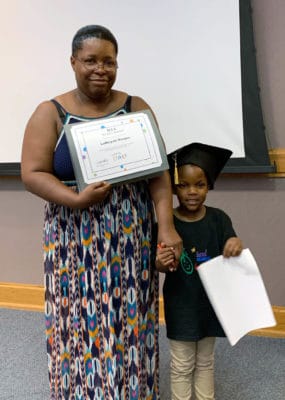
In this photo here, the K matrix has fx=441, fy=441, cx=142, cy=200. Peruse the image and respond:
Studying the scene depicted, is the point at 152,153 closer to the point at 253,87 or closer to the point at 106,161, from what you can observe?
the point at 106,161

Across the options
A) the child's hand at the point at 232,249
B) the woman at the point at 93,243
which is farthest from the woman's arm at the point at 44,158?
the child's hand at the point at 232,249

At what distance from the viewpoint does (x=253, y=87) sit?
6.75 ft

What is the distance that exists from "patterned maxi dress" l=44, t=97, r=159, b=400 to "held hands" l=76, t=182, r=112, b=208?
80 millimetres

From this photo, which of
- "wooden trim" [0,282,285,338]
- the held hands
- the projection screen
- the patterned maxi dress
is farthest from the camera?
"wooden trim" [0,282,285,338]

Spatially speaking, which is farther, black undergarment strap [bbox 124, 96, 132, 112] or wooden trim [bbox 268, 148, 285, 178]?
wooden trim [bbox 268, 148, 285, 178]

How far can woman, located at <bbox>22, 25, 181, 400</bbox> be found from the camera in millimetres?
1139

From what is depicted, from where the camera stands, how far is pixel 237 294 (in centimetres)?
130

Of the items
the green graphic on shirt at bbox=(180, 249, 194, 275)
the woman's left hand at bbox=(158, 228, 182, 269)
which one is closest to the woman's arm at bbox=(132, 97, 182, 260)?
the woman's left hand at bbox=(158, 228, 182, 269)

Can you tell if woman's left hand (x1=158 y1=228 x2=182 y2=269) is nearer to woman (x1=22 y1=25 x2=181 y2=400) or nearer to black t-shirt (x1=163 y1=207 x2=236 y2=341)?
woman (x1=22 y1=25 x2=181 y2=400)

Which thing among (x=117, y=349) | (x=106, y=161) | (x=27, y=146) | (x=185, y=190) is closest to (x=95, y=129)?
(x=106, y=161)

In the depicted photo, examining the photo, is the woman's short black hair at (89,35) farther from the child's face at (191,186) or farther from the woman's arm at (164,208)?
the child's face at (191,186)

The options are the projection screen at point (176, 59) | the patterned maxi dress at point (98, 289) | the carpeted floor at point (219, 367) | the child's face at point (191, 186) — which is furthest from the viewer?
the projection screen at point (176, 59)

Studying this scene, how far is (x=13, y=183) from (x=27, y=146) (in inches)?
61.3

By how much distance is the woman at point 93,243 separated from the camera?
1.14 m
